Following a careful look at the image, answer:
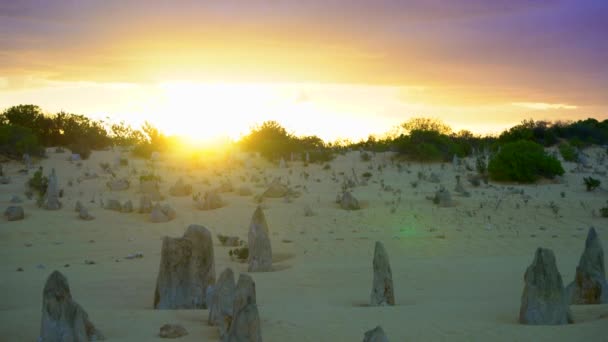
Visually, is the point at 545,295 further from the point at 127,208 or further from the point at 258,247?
the point at 127,208

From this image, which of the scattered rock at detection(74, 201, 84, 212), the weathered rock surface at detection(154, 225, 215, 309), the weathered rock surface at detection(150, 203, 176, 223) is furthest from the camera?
the scattered rock at detection(74, 201, 84, 212)

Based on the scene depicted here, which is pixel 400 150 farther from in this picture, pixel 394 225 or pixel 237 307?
pixel 237 307

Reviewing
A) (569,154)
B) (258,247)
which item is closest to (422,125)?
(569,154)

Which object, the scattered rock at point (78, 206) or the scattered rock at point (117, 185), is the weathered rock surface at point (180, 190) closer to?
the scattered rock at point (117, 185)

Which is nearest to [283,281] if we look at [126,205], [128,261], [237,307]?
[128,261]

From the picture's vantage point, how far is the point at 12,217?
1916 centimetres

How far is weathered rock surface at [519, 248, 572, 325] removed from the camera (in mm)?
7828

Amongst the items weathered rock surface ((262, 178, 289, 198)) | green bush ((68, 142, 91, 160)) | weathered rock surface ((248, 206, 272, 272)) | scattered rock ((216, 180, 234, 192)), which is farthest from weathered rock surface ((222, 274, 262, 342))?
green bush ((68, 142, 91, 160))

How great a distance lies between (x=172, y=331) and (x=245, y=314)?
1.25 metres

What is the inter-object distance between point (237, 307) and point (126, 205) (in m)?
14.6

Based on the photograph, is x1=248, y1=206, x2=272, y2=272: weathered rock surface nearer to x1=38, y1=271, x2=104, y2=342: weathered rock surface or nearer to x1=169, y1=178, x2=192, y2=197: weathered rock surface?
x1=38, y1=271, x2=104, y2=342: weathered rock surface

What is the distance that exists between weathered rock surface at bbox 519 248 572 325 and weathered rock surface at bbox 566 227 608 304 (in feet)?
4.87

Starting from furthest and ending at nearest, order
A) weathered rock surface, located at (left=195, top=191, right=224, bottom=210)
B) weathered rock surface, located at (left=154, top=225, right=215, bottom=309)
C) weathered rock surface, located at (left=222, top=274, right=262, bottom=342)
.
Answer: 1. weathered rock surface, located at (left=195, top=191, right=224, bottom=210)
2. weathered rock surface, located at (left=154, top=225, right=215, bottom=309)
3. weathered rock surface, located at (left=222, top=274, right=262, bottom=342)

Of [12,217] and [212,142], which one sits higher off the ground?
[212,142]
